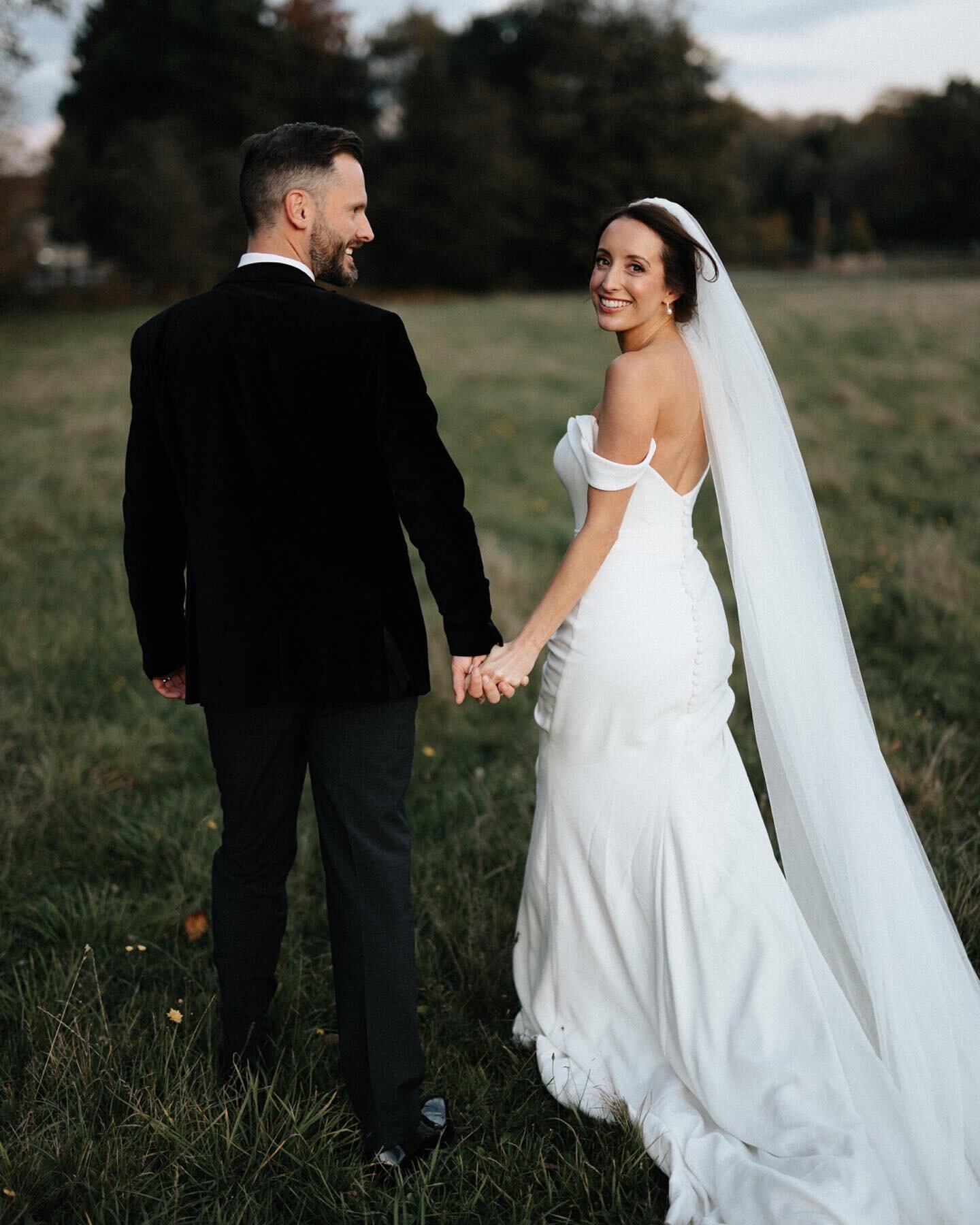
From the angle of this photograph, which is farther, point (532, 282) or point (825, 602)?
→ point (532, 282)

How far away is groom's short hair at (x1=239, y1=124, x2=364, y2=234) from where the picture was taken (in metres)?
2.37

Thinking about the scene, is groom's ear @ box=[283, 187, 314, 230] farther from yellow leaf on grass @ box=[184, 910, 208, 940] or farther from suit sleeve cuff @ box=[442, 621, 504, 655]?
yellow leaf on grass @ box=[184, 910, 208, 940]

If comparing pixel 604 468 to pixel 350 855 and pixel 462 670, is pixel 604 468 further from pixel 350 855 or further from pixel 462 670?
pixel 350 855

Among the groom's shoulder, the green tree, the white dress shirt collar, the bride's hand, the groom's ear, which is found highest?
the green tree

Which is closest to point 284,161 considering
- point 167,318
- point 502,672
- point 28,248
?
point 167,318

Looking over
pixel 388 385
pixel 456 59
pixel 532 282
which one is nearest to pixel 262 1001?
pixel 388 385

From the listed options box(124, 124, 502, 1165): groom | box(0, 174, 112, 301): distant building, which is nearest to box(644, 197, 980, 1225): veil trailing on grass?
box(124, 124, 502, 1165): groom

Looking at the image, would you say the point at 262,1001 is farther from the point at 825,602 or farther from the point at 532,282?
the point at 532,282

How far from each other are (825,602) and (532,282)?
49246 millimetres

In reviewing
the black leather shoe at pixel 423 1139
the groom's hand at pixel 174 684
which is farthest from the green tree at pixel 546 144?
the black leather shoe at pixel 423 1139

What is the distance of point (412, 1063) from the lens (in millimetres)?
2607

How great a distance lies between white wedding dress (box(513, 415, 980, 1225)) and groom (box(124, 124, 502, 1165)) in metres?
0.46

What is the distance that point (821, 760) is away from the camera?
9.60ft

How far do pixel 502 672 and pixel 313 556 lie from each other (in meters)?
0.62
